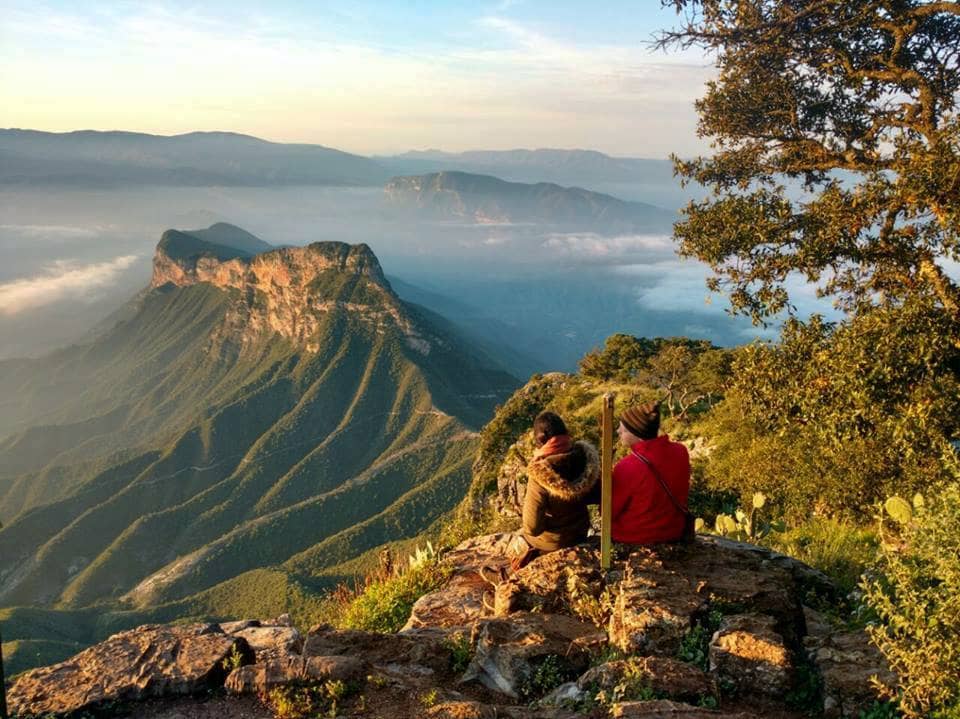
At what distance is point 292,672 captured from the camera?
6.41 m

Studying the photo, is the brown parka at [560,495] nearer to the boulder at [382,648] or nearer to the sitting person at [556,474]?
the sitting person at [556,474]

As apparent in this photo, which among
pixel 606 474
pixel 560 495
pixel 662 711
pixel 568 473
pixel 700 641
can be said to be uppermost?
pixel 606 474

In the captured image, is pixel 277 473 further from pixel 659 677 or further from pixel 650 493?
pixel 659 677

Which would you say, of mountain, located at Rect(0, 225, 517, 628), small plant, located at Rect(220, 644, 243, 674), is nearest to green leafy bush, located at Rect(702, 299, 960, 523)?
small plant, located at Rect(220, 644, 243, 674)

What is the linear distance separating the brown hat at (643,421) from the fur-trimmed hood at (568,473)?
0.68 m

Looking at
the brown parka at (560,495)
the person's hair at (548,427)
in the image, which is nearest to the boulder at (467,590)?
the brown parka at (560,495)

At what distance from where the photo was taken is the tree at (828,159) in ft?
33.1

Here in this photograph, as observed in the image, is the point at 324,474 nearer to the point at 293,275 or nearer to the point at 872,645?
the point at 293,275

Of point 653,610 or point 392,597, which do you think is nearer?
point 653,610

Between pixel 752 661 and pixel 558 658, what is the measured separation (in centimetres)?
185

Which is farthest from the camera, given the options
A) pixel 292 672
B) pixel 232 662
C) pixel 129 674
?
pixel 232 662

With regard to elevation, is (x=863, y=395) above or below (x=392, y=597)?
above

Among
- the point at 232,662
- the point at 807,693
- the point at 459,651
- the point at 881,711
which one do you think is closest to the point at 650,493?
the point at 807,693

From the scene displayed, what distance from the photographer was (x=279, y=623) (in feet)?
27.2
